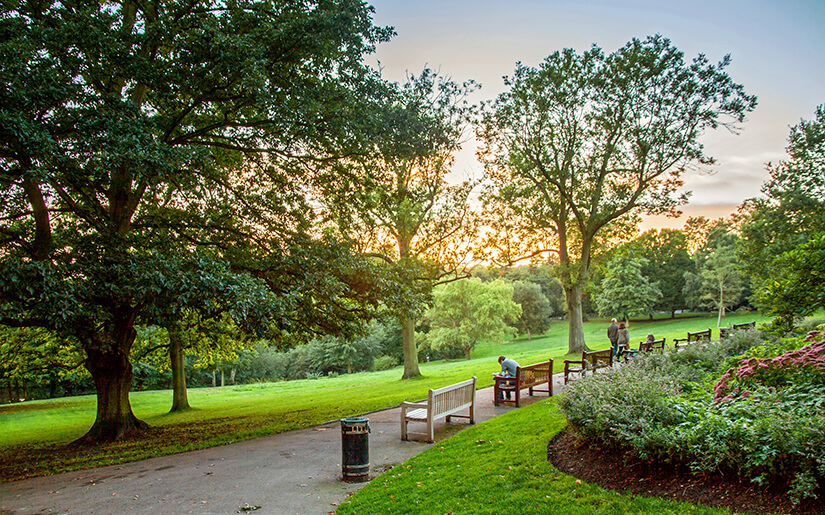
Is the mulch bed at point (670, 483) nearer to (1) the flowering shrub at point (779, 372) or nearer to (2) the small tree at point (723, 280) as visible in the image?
(1) the flowering shrub at point (779, 372)

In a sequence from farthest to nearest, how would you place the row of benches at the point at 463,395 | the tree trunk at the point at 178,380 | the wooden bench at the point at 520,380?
the tree trunk at the point at 178,380, the wooden bench at the point at 520,380, the row of benches at the point at 463,395

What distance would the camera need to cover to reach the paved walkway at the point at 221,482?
6.68m

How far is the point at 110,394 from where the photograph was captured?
13.1 m

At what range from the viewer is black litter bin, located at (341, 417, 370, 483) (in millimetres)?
7446

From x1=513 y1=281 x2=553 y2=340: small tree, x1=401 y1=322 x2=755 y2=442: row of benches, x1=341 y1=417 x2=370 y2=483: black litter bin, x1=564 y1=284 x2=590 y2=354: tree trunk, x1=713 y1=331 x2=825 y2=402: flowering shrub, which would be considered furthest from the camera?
x1=513 y1=281 x2=553 y2=340: small tree

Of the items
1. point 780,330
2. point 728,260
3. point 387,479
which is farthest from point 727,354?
point 728,260

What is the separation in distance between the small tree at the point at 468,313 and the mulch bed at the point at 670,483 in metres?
39.5

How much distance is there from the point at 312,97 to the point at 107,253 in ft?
19.3

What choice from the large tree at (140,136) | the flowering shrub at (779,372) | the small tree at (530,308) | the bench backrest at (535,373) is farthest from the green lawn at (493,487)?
the small tree at (530,308)

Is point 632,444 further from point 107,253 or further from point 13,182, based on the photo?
point 13,182

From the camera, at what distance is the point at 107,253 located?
33.1ft

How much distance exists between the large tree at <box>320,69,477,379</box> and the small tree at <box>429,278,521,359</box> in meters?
21.5

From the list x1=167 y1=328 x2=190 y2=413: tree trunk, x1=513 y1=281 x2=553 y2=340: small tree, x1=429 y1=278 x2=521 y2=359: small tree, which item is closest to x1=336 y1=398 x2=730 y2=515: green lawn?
x1=167 y1=328 x2=190 y2=413: tree trunk

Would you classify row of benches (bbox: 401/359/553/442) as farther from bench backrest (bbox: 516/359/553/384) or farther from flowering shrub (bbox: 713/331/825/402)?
flowering shrub (bbox: 713/331/825/402)
